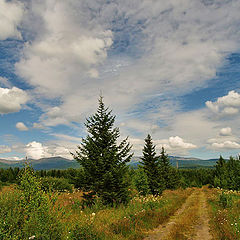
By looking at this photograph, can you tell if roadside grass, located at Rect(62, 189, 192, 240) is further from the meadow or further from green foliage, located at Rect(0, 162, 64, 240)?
green foliage, located at Rect(0, 162, 64, 240)

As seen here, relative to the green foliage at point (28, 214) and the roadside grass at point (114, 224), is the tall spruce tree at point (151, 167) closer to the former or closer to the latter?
the roadside grass at point (114, 224)

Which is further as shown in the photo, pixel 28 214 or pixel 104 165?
pixel 104 165

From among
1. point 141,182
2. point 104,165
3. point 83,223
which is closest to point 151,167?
point 141,182

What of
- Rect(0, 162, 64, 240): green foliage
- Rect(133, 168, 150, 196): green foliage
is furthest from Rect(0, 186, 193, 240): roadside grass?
Rect(133, 168, 150, 196): green foliage

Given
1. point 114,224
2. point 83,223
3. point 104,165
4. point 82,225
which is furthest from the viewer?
point 104,165

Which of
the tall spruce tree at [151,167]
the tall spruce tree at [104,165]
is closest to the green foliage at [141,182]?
the tall spruce tree at [151,167]

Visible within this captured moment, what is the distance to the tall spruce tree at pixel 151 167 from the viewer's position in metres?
25.5

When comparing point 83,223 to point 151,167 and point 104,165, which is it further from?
point 151,167

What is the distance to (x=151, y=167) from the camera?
87.8ft

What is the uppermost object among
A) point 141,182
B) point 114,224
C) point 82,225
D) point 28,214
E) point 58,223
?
point 28,214

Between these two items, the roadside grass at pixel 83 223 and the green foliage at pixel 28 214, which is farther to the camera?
the roadside grass at pixel 83 223

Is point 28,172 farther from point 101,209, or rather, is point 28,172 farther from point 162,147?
point 162,147

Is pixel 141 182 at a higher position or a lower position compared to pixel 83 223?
lower

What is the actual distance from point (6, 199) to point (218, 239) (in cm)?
834
